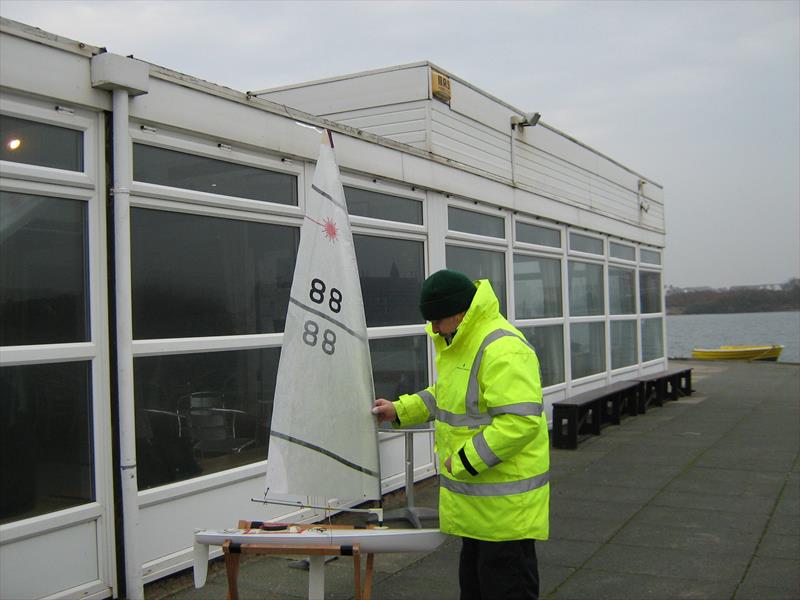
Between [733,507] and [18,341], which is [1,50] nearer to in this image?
[18,341]

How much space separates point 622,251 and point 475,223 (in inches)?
254

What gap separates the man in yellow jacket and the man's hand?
38 centimetres

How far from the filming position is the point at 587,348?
13.0 m

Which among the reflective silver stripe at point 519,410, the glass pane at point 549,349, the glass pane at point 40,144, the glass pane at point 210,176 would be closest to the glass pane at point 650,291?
the glass pane at point 549,349

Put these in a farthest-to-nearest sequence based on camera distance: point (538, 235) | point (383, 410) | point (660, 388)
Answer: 1. point (660, 388)
2. point (538, 235)
3. point (383, 410)

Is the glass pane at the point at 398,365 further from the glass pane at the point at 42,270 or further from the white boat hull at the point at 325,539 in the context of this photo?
the white boat hull at the point at 325,539

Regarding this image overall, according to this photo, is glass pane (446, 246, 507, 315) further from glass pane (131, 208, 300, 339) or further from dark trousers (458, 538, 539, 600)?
dark trousers (458, 538, 539, 600)

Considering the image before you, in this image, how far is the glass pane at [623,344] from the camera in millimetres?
14344

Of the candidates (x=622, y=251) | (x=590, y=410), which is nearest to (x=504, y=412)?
(x=590, y=410)

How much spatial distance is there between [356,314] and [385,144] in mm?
3632

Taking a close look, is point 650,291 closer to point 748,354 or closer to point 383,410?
point 383,410

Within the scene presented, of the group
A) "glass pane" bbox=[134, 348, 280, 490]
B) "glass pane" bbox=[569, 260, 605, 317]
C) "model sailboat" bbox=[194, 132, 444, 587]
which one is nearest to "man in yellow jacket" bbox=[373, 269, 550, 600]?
"model sailboat" bbox=[194, 132, 444, 587]

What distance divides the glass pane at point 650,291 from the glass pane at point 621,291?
22.6 inches

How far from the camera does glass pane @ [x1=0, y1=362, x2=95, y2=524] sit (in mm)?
4320
